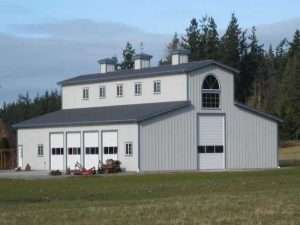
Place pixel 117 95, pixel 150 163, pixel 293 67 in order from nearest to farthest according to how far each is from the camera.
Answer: pixel 150 163, pixel 117 95, pixel 293 67

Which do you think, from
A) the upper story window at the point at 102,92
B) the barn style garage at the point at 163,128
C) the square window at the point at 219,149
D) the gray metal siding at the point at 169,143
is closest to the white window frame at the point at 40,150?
the barn style garage at the point at 163,128

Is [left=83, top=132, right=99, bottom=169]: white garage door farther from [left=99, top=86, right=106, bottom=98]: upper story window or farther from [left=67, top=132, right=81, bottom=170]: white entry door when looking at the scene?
[left=99, top=86, right=106, bottom=98]: upper story window

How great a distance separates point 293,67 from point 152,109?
57.9 m

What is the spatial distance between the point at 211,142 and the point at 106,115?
9.20 m

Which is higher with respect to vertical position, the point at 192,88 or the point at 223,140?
the point at 192,88

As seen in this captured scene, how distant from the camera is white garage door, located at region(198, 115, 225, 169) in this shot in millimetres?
68375

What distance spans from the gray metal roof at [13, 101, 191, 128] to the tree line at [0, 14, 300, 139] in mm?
44511

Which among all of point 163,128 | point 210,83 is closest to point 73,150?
point 163,128

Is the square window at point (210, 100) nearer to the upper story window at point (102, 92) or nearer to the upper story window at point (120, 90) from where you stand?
the upper story window at point (120, 90)

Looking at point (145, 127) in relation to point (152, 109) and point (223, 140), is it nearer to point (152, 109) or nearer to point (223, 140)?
point (152, 109)

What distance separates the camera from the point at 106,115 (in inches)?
2813

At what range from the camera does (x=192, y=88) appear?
69.4 meters

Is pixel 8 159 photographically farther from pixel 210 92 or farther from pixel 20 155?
pixel 210 92

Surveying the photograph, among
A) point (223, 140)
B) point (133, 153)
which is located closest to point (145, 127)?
point (133, 153)
